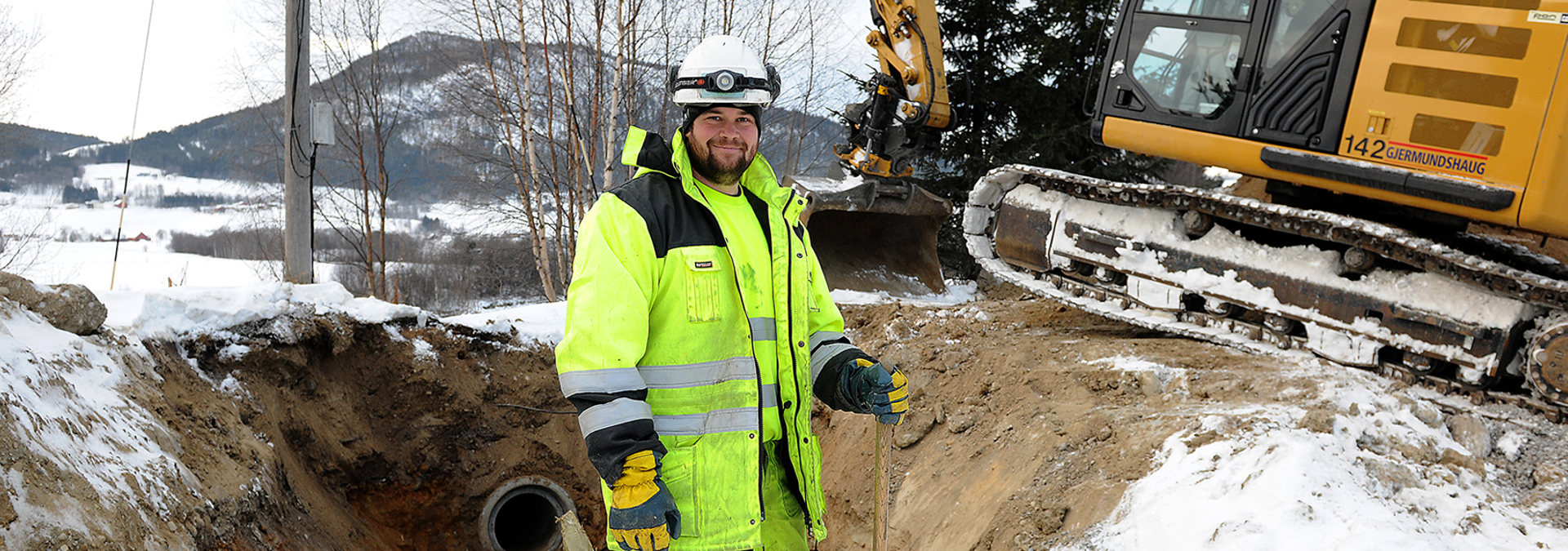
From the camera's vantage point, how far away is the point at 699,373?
234 cm

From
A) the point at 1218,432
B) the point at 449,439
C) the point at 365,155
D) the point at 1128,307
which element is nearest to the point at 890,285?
the point at 1128,307

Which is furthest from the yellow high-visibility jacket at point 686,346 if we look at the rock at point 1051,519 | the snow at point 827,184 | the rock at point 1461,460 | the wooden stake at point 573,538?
the snow at point 827,184

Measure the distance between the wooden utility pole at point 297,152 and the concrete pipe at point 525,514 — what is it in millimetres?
2820


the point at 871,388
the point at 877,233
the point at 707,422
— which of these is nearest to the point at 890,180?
the point at 877,233

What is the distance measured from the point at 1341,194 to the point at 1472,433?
6.25 ft

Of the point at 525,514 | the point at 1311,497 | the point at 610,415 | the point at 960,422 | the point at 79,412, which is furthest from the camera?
the point at 525,514

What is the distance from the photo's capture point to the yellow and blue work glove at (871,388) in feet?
8.80

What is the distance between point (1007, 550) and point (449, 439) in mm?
4223

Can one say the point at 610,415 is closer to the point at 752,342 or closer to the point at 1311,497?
the point at 752,342

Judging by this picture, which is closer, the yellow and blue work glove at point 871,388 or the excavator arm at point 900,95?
the yellow and blue work glove at point 871,388

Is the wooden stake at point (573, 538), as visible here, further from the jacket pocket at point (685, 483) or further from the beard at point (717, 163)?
the beard at point (717, 163)

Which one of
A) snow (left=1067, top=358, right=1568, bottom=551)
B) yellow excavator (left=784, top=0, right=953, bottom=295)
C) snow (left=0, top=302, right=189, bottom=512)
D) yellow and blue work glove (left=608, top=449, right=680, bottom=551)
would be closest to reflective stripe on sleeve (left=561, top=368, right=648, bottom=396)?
yellow and blue work glove (left=608, top=449, right=680, bottom=551)

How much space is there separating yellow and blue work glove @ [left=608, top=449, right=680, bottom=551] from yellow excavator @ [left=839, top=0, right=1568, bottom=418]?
3954mm

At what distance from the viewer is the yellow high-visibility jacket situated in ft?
6.95
